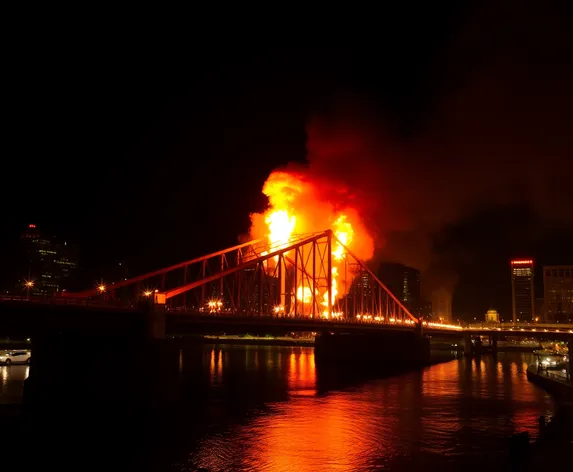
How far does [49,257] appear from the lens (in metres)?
161

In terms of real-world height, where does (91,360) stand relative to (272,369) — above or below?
above

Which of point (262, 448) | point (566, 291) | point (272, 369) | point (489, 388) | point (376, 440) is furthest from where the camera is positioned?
point (566, 291)

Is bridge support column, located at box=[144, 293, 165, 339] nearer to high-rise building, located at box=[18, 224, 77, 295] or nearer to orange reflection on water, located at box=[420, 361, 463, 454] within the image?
orange reflection on water, located at box=[420, 361, 463, 454]

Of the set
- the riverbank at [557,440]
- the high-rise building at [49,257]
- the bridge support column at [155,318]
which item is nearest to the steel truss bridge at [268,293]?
the bridge support column at [155,318]

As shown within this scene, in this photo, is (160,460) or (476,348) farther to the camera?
(476,348)

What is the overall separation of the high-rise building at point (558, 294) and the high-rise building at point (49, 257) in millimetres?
147352

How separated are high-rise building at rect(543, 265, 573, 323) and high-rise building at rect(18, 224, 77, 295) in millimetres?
147352

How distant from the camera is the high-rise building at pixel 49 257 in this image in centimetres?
15175

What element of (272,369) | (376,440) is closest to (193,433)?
(376,440)

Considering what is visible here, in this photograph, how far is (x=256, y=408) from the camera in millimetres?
41656

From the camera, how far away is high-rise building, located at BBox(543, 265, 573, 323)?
191250 millimetres

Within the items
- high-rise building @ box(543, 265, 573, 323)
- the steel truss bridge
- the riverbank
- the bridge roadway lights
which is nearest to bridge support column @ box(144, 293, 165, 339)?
the steel truss bridge

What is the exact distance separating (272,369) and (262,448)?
4907cm

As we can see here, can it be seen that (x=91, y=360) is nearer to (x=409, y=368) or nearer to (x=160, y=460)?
(x=160, y=460)
